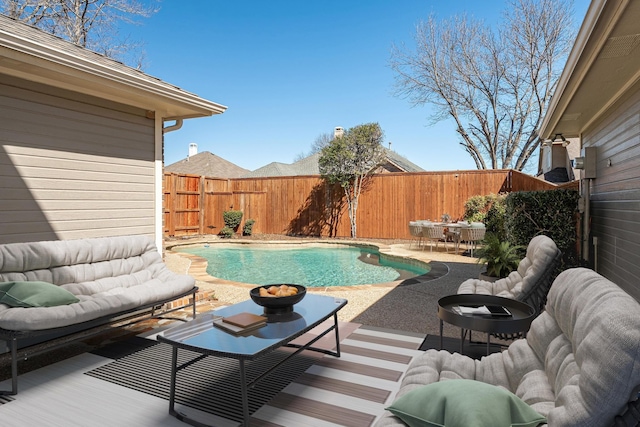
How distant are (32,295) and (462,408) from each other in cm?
312

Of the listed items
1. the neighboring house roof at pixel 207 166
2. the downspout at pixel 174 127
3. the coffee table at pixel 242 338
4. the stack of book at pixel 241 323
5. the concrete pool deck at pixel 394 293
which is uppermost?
the neighboring house roof at pixel 207 166

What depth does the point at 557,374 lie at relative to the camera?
5.20ft

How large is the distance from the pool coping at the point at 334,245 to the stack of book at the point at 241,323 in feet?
8.55

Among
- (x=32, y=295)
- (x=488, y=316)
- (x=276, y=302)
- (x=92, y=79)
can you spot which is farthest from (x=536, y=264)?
(x=92, y=79)

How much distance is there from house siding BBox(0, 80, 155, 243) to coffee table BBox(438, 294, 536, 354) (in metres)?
3.88

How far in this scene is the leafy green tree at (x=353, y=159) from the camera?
11.5 m

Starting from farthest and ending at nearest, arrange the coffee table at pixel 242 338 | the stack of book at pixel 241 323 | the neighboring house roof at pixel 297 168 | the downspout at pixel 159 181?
the neighboring house roof at pixel 297 168
the downspout at pixel 159 181
the stack of book at pixel 241 323
the coffee table at pixel 242 338

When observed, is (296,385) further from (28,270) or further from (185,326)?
(28,270)

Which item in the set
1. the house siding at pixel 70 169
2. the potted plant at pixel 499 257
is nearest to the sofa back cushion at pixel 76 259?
the house siding at pixel 70 169

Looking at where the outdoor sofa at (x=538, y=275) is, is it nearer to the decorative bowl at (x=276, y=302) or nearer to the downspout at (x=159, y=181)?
the decorative bowl at (x=276, y=302)

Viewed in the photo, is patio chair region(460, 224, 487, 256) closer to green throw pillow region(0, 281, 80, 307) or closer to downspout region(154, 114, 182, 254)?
downspout region(154, 114, 182, 254)

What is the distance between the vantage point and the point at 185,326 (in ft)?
8.64

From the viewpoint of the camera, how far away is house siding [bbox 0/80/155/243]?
12.4 ft

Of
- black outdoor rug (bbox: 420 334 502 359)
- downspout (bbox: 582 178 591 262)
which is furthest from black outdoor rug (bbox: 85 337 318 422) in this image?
downspout (bbox: 582 178 591 262)
